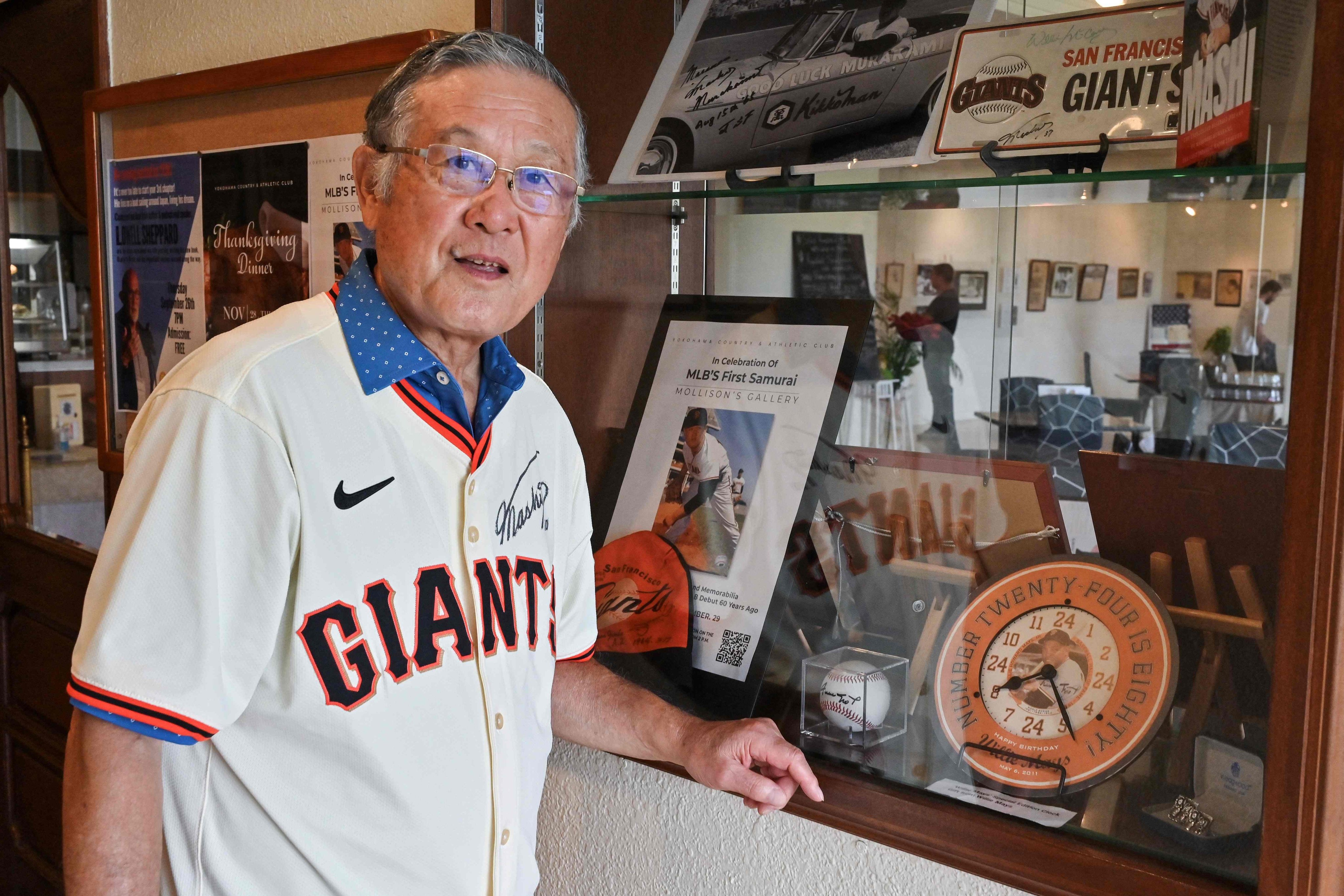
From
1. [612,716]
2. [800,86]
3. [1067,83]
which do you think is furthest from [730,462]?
[1067,83]

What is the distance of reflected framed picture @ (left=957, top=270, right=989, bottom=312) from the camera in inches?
46.8

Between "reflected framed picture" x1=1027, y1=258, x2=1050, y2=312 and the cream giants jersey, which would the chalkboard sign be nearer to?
"reflected framed picture" x1=1027, y1=258, x2=1050, y2=312

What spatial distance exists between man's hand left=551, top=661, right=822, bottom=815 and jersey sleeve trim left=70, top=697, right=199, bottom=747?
452 millimetres

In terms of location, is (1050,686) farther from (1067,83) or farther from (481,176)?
(481,176)

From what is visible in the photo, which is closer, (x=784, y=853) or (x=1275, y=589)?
(x=1275, y=589)

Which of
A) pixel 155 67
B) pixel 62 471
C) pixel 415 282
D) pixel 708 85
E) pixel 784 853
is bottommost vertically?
pixel 784 853

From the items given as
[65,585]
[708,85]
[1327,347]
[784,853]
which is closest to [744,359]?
[708,85]

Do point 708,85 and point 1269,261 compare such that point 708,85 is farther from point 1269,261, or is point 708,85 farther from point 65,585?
point 65,585

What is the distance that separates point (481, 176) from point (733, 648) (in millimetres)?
574

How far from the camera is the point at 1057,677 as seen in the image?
3.24 feet

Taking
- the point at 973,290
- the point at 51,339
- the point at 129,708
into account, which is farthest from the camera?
the point at 51,339

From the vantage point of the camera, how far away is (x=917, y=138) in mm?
1081

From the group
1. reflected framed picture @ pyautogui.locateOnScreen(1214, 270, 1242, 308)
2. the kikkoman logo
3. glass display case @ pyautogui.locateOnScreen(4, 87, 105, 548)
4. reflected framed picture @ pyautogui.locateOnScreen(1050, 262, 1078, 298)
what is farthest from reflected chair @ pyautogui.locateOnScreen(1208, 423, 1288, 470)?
glass display case @ pyautogui.locateOnScreen(4, 87, 105, 548)

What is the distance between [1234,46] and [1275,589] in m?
0.42
